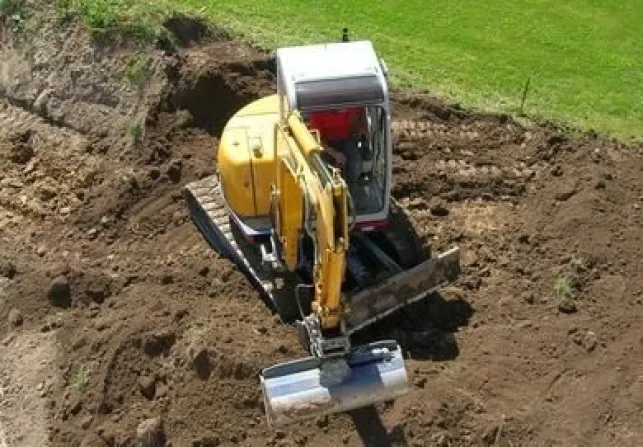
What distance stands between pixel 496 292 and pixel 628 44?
7.97 m

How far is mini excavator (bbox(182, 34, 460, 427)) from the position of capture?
10.5 meters

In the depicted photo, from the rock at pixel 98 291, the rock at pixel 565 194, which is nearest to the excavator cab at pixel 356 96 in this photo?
the rock at pixel 98 291

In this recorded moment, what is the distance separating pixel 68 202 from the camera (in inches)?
613

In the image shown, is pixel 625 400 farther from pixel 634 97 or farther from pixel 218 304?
pixel 634 97

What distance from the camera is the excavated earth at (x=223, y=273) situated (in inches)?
452

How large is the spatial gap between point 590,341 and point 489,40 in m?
8.35

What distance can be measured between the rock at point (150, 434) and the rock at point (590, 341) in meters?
4.97

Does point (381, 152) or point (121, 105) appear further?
point (121, 105)

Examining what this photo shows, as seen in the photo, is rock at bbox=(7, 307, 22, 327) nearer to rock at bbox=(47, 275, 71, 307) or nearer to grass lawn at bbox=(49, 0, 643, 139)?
rock at bbox=(47, 275, 71, 307)

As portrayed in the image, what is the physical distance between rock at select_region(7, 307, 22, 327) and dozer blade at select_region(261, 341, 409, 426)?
4.32 metres

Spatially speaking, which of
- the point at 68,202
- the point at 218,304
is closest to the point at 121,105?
the point at 68,202

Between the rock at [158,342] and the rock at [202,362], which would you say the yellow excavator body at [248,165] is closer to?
the rock at [158,342]

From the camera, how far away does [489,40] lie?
1916 cm

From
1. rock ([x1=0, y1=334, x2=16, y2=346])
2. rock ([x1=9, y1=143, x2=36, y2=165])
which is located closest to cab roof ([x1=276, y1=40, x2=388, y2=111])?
rock ([x1=0, y1=334, x2=16, y2=346])
